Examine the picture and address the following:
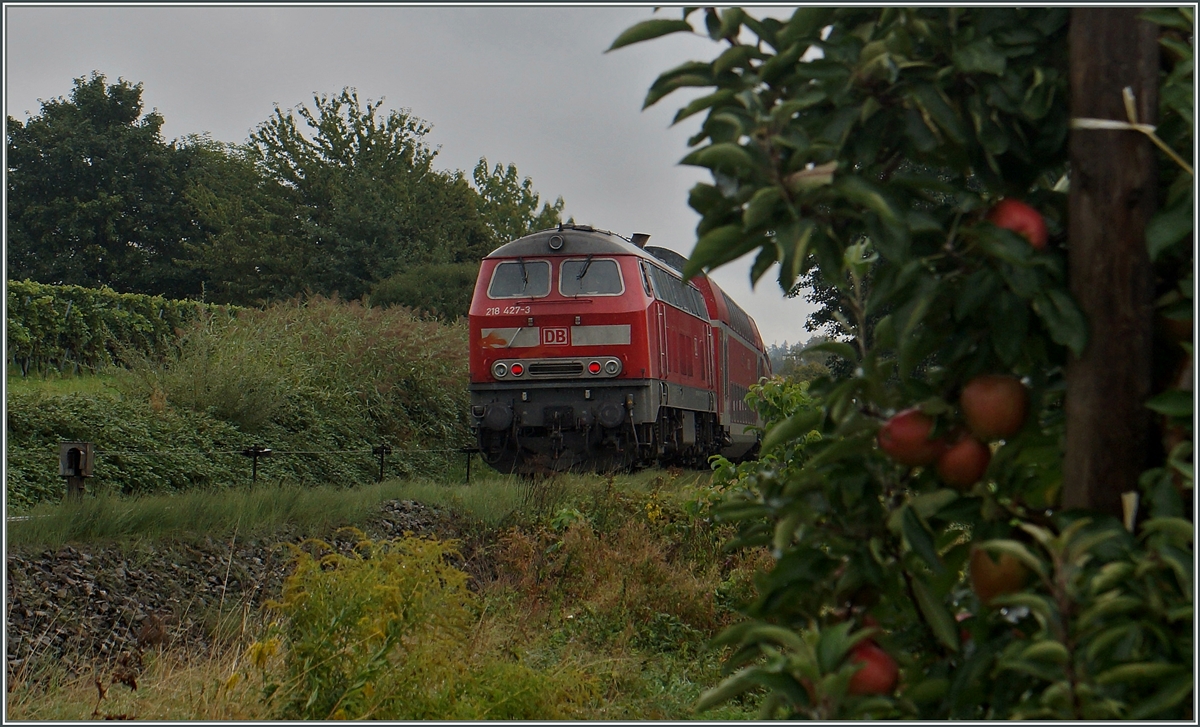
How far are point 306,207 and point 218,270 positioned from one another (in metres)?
4.26

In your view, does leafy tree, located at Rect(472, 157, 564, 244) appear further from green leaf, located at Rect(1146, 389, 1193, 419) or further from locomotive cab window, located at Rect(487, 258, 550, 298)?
green leaf, located at Rect(1146, 389, 1193, 419)

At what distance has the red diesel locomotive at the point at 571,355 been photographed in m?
14.5

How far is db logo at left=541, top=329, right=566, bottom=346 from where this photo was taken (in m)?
14.9

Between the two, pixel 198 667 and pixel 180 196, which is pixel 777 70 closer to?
pixel 198 667

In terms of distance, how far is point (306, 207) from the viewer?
37.4 m

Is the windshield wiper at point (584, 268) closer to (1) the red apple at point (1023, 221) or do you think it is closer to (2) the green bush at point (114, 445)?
(2) the green bush at point (114, 445)

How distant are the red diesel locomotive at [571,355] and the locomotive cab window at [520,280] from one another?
0.01 meters

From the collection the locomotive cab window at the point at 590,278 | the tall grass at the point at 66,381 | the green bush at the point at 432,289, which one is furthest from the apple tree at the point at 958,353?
the green bush at the point at 432,289

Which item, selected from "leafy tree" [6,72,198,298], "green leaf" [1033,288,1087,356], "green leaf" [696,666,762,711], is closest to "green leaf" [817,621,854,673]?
"green leaf" [696,666,762,711]

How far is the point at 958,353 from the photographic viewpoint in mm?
1631

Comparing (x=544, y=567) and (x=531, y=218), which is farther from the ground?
(x=531, y=218)

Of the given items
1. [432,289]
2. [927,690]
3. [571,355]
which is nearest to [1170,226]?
[927,690]

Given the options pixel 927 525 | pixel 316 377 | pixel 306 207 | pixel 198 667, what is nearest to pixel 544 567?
pixel 198 667

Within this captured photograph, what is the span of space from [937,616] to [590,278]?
13440mm
